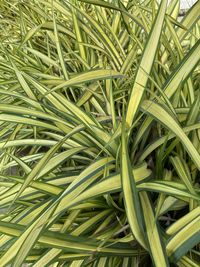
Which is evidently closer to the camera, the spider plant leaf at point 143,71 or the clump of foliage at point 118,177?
the clump of foliage at point 118,177

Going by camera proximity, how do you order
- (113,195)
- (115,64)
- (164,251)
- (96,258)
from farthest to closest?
(115,64), (113,195), (96,258), (164,251)

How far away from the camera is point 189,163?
1.23 m

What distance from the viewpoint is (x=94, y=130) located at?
118 cm

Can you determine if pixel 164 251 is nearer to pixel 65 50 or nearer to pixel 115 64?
pixel 115 64

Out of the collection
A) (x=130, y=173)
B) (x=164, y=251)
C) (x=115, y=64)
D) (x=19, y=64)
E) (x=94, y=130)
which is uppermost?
(x=19, y=64)

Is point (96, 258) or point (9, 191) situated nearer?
point (96, 258)

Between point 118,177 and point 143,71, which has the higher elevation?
point 143,71

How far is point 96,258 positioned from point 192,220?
0.26 meters

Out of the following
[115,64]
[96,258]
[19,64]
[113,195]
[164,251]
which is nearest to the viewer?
[164,251]

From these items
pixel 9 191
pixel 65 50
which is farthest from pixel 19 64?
pixel 9 191

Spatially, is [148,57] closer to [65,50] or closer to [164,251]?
[164,251]

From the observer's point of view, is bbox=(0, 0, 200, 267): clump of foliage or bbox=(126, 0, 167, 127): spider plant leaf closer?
bbox=(0, 0, 200, 267): clump of foliage

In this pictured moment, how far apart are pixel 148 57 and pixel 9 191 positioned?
50cm

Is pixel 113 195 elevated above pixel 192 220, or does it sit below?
above
